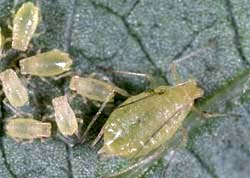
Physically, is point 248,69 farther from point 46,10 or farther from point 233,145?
point 46,10

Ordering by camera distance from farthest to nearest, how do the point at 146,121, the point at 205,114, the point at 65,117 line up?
the point at 205,114, the point at 65,117, the point at 146,121

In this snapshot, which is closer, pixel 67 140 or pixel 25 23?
pixel 25 23

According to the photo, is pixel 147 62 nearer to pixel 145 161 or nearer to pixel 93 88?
pixel 93 88

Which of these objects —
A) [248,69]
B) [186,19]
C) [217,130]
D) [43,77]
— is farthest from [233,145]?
Result: [43,77]

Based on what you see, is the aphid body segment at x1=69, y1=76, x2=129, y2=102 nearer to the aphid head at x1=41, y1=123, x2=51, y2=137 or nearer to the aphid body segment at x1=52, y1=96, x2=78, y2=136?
the aphid body segment at x1=52, y1=96, x2=78, y2=136

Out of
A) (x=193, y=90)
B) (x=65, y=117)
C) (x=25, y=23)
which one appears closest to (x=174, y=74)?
(x=193, y=90)

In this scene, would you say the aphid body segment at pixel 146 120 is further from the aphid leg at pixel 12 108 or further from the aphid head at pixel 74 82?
the aphid leg at pixel 12 108

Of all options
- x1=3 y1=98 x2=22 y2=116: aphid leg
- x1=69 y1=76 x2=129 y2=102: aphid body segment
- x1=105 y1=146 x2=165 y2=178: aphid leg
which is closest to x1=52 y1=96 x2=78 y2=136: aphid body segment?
x1=69 y1=76 x2=129 y2=102: aphid body segment
